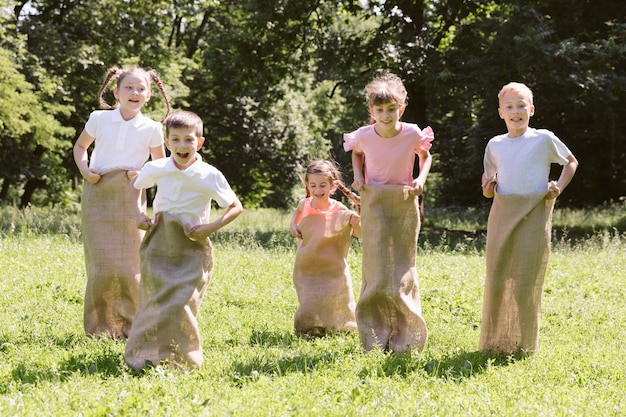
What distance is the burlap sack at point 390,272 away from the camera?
6.26m

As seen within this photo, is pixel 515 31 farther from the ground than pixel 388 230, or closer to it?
farther from the ground

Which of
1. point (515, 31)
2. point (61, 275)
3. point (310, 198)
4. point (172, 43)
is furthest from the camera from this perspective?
point (172, 43)

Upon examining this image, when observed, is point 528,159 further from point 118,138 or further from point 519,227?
point 118,138

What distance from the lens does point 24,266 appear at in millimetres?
9875

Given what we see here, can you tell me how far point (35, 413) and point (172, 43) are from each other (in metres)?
28.5

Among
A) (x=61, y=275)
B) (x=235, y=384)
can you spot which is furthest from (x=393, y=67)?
(x=235, y=384)

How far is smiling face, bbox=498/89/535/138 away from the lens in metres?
6.18

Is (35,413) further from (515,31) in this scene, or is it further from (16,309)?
(515,31)

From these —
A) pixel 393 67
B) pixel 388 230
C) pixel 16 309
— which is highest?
pixel 393 67

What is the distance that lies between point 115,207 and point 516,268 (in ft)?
11.6

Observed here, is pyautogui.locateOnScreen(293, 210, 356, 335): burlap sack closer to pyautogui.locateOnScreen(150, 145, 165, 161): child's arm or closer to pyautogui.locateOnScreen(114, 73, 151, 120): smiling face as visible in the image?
pyautogui.locateOnScreen(150, 145, 165, 161): child's arm

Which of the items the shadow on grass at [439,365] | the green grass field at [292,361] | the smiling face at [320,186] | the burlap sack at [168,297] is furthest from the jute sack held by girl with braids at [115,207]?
the shadow on grass at [439,365]

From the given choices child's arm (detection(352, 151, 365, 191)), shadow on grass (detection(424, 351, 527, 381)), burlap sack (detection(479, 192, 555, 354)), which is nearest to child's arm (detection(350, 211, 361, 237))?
child's arm (detection(352, 151, 365, 191))

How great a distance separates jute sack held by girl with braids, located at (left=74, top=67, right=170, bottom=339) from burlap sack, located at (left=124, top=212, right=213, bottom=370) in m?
1.18
